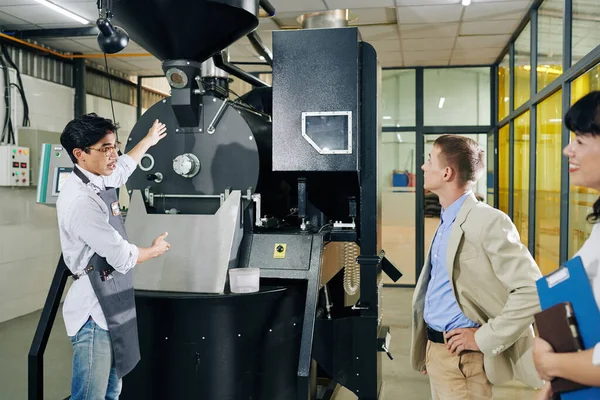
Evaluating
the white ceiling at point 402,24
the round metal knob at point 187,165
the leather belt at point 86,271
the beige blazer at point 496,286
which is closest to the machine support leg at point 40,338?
the leather belt at point 86,271

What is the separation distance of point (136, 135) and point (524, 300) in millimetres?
2030

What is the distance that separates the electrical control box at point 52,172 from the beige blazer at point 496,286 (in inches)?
111

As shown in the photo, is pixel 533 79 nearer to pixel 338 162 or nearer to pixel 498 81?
pixel 498 81

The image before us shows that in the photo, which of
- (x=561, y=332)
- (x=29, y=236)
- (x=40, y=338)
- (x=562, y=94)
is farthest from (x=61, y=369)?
(x=562, y=94)

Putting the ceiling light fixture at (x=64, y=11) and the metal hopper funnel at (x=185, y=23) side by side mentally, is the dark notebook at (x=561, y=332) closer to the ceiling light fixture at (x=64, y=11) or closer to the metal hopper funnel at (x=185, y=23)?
the metal hopper funnel at (x=185, y=23)

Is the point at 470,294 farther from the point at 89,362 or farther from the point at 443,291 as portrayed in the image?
the point at 89,362

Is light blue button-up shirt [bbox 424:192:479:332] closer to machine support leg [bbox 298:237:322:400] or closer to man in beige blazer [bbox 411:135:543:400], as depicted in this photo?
man in beige blazer [bbox 411:135:543:400]

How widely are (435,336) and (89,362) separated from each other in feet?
4.01

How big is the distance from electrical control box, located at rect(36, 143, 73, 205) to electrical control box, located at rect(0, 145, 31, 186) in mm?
1627

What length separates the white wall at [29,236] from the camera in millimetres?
5008

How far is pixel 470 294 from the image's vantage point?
1.60 metres

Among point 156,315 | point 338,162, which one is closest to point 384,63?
point 338,162

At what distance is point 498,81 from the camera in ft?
21.8

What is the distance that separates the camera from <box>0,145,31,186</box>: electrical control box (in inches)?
194
